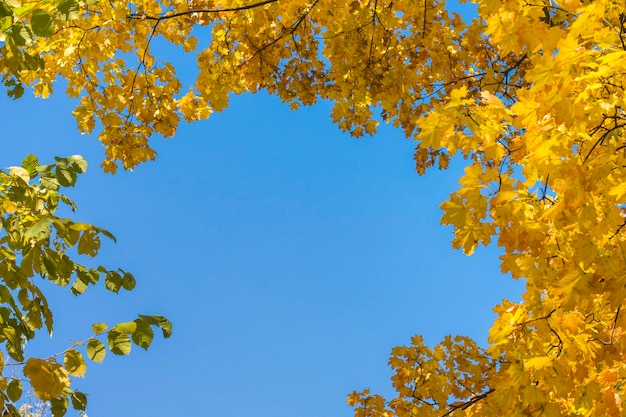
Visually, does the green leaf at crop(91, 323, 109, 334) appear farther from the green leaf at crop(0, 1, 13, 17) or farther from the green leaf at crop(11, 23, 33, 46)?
the green leaf at crop(0, 1, 13, 17)

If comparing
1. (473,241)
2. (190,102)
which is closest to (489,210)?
(473,241)

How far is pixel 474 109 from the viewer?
9.78 feet

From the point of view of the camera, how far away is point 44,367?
2.15 m

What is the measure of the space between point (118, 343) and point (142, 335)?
4.1 inches

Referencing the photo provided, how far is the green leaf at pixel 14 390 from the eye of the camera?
2328mm

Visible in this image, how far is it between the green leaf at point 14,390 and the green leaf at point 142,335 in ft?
1.78

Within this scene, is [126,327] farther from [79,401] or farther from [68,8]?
[68,8]

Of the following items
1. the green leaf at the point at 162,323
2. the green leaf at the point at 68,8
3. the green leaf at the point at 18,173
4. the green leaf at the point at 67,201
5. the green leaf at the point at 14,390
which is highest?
the green leaf at the point at 68,8

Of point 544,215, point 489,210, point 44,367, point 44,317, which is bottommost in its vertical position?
point 44,367

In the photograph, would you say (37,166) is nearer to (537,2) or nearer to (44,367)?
(44,367)

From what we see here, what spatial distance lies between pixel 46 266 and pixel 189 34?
4.70 meters

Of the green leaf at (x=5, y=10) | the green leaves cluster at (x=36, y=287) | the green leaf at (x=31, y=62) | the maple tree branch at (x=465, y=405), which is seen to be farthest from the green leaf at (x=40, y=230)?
the maple tree branch at (x=465, y=405)

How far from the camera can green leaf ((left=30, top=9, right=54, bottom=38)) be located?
2.31 meters

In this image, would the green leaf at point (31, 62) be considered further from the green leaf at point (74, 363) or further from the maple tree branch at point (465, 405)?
the maple tree branch at point (465, 405)
